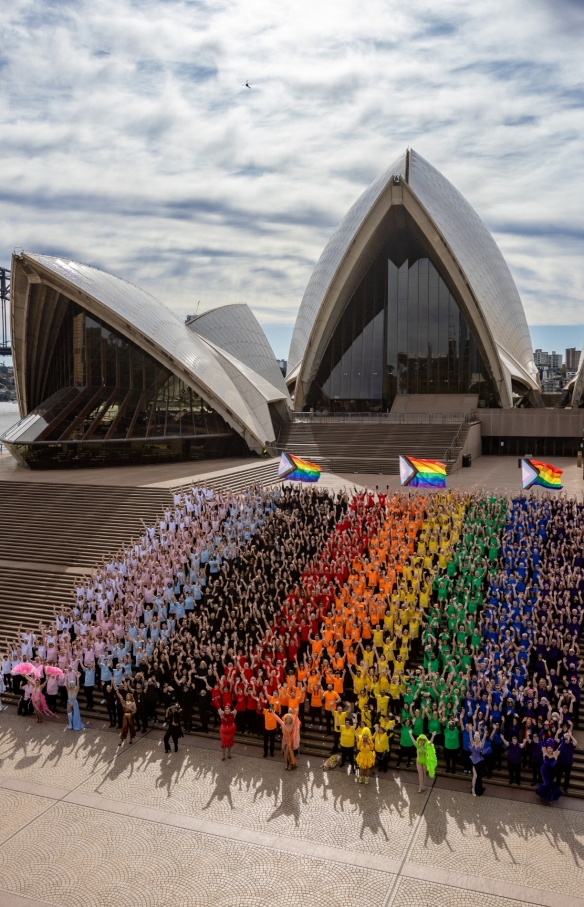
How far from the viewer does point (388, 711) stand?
396 inches

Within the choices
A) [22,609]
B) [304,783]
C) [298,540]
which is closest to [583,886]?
[304,783]

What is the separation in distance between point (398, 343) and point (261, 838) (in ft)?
112

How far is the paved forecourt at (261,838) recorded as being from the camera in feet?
22.7

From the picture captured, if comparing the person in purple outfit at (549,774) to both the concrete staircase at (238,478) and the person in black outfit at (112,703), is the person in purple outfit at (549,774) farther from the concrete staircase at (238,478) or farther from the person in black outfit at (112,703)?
the concrete staircase at (238,478)

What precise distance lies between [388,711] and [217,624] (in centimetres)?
431

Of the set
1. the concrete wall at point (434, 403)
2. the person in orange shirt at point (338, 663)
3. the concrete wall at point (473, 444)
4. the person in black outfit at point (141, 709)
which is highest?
the concrete wall at point (434, 403)

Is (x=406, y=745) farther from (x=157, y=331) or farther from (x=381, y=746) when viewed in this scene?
(x=157, y=331)

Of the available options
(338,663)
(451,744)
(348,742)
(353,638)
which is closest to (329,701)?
(338,663)

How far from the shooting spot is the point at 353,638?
36.8ft

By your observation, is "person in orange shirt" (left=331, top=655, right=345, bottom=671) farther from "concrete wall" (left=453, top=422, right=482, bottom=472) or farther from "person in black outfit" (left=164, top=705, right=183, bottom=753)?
"concrete wall" (left=453, top=422, right=482, bottom=472)

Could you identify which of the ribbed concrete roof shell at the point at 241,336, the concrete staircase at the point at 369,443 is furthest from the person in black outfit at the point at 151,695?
the ribbed concrete roof shell at the point at 241,336

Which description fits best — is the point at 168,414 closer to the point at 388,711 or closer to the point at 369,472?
the point at 369,472

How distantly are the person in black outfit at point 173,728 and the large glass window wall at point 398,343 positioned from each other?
30.9 m

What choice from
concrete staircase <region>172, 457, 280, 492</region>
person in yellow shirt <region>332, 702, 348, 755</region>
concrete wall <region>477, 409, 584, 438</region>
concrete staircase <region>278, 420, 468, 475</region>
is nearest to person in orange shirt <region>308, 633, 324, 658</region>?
person in yellow shirt <region>332, 702, 348, 755</region>
